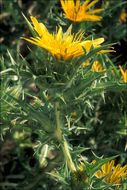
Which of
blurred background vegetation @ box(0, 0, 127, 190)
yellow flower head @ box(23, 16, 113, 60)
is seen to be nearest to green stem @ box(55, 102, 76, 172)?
blurred background vegetation @ box(0, 0, 127, 190)

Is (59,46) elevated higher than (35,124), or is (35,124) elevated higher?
(59,46)

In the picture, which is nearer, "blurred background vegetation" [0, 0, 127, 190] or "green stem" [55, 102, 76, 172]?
"green stem" [55, 102, 76, 172]

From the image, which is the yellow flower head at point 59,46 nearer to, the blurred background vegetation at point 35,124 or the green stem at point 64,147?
the blurred background vegetation at point 35,124

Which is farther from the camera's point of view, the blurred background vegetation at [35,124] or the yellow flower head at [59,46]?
the blurred background vegetation at [35,124]

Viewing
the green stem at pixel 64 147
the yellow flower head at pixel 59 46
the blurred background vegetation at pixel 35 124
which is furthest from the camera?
the blurred background vegetation at pixel 35 124

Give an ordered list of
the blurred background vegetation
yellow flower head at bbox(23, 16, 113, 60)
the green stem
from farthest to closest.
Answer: the blurred background vegetation, the green stem, yellow flower head at bbox(23, 16, 113, 60)

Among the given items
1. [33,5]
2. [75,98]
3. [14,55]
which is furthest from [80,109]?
[33,5]


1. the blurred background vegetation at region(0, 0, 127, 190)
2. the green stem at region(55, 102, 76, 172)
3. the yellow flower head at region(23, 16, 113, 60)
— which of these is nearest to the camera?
the yellow flower head at region(23, 16, 113, 60)

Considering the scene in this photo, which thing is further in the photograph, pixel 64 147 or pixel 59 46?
pixel 64 147

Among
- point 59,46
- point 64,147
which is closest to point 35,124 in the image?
point 64,147

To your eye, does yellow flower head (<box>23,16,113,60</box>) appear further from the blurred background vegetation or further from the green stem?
the green stem

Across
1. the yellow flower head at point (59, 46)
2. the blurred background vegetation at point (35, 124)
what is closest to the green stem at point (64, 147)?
the blurred background vegetation at point (35, 124)

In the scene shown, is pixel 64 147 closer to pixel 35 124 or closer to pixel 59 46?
pixel 35 124
